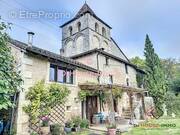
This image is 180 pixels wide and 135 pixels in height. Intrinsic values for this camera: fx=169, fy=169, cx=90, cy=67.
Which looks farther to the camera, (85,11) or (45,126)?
(85,11)

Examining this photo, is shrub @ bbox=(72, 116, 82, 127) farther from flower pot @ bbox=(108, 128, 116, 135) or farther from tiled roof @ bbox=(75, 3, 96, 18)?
tiled roof @ bbox=(75, 3, 96, 18)

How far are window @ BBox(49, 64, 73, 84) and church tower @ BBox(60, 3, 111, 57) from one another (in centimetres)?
1377

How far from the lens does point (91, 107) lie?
15828 mm

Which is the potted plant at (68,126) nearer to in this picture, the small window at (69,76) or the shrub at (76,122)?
the shrub at (76,122)

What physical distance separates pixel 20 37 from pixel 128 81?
50.8 feet

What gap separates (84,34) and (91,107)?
610 inches

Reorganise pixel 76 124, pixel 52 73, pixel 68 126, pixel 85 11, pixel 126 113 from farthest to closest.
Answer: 1. pixel 85 11
2. pixel 126 113
3. pixel 52 73
4. pixel 76 124
5. pixel 68 126

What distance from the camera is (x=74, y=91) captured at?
44.4 ft

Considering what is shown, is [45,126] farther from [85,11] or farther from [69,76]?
[85,11]

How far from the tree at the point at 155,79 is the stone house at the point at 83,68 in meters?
2.10

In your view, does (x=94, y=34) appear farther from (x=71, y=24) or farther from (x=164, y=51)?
(x=164, y=51)

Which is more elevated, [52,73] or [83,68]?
[83,68]

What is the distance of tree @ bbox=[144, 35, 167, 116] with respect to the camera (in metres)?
24.6

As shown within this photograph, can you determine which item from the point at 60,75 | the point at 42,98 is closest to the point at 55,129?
the point at 42,98
